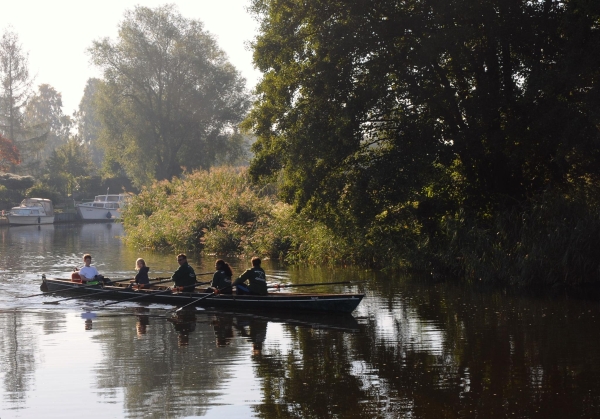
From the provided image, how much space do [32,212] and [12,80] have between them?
2104 centimetres

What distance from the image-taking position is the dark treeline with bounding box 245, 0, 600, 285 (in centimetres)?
2070

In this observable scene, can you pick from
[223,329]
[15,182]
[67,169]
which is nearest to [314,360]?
[223,329]

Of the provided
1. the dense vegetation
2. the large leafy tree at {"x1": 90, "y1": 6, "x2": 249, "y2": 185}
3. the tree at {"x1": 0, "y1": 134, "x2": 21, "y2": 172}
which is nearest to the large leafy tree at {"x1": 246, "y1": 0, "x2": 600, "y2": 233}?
the dense vegetation

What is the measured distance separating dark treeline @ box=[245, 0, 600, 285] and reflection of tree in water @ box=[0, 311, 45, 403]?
9.35 m

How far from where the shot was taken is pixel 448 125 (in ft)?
75.9

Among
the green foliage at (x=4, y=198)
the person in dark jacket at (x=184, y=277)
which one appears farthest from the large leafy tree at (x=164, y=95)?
the person in dark jacket at (x=184, y=277)

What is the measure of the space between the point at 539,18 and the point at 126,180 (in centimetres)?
6826

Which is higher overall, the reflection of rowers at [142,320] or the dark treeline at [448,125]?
the dark treeline at [448,125]

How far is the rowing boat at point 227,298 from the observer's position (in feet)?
55.7

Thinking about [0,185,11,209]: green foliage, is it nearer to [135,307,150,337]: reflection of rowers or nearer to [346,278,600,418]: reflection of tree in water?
[135,307,150,337]: reflection of rowers

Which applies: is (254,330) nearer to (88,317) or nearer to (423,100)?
(88,317)

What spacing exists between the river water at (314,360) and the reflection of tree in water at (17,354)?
0.03m

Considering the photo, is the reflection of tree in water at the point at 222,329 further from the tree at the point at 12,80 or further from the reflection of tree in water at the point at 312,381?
the tree at the point at 12,80

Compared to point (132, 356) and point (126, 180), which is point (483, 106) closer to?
point (132, 356)
